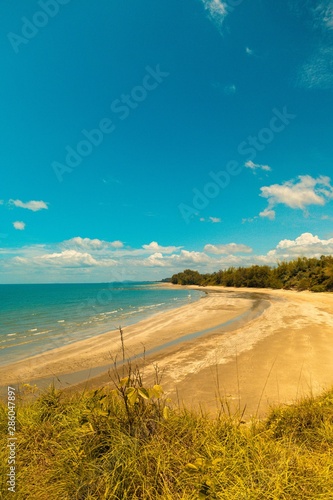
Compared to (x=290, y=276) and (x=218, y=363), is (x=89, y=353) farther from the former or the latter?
(x=290, y=276)

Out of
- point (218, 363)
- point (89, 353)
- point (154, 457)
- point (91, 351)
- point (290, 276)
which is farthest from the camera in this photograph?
point (290, 276)

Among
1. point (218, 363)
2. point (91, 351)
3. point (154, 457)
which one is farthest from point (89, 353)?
point (154, 457)

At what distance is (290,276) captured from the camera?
70.7 m

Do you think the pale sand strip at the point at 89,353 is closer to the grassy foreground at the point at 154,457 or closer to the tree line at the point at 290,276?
the grassy foreground at the point at 154,457

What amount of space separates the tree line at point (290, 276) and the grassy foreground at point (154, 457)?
54008 millimetres

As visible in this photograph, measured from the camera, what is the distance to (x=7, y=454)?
3562 millimetres

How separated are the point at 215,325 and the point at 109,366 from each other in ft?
37.6

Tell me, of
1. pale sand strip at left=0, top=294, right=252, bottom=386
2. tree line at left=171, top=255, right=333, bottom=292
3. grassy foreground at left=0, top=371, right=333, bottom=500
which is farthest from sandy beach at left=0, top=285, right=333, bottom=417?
tree line at left=171, top=255, right=333, bottom=292

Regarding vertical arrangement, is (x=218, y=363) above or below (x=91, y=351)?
above

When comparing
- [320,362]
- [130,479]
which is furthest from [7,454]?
[320,362]

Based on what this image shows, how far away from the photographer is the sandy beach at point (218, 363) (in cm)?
760

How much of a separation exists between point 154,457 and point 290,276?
76135 mm

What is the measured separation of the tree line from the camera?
52.5 m

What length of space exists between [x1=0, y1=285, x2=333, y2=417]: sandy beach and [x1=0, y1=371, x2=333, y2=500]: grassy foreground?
104 cm
